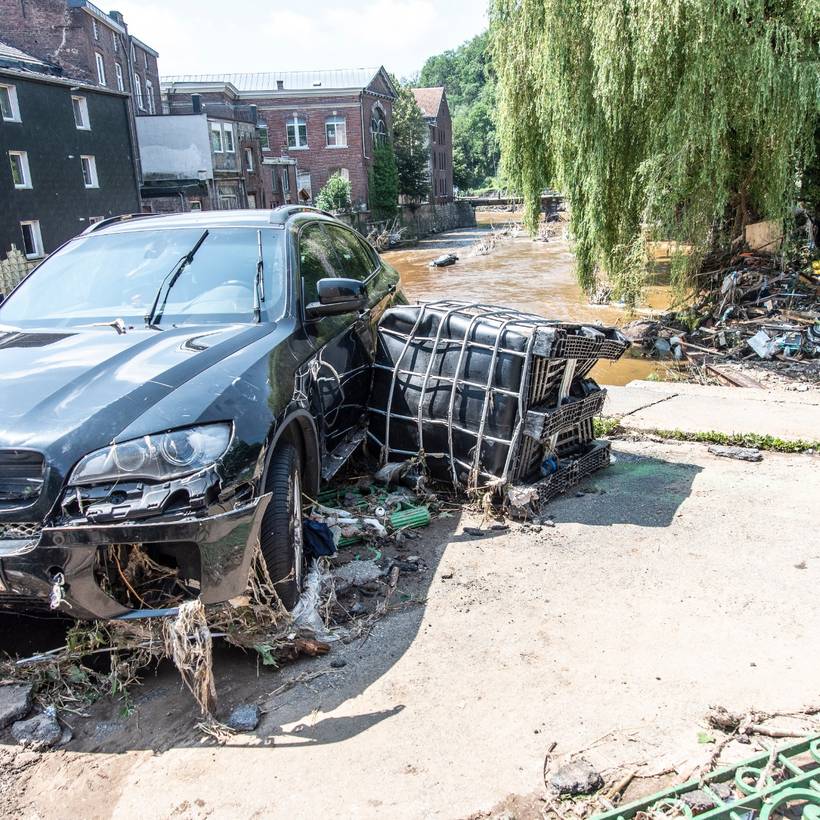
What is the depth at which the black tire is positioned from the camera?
138 inches

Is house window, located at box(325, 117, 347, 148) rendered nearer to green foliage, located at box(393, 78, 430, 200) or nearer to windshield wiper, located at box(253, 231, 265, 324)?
green foliage, located at box(393, 78, 430, 200)

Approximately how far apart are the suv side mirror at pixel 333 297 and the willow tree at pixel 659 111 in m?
8.58

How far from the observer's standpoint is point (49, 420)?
2.99 m

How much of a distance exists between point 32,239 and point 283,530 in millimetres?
25078

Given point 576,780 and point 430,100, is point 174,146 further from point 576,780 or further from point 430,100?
point 430,100

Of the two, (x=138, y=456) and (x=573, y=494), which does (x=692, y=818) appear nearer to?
(x=138, y=456)

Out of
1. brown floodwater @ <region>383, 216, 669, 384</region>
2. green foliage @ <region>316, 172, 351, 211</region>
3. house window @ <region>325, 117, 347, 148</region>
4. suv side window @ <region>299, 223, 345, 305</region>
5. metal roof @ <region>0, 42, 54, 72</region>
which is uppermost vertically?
metal roof @ <region>0, 42, 54, 72</region>

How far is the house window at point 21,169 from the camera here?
24.2 m

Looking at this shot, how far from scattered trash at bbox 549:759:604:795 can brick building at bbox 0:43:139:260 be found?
2455 cm

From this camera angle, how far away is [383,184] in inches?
2031

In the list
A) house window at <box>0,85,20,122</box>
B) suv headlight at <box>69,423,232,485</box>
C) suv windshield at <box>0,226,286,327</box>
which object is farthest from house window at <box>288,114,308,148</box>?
suv headlight at <box>69,423,232,485</box>

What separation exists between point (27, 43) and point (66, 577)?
3651cm

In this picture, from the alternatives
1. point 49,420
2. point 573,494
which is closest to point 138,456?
point 49,420

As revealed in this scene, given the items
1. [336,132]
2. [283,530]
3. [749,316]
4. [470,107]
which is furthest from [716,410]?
[470,107]
